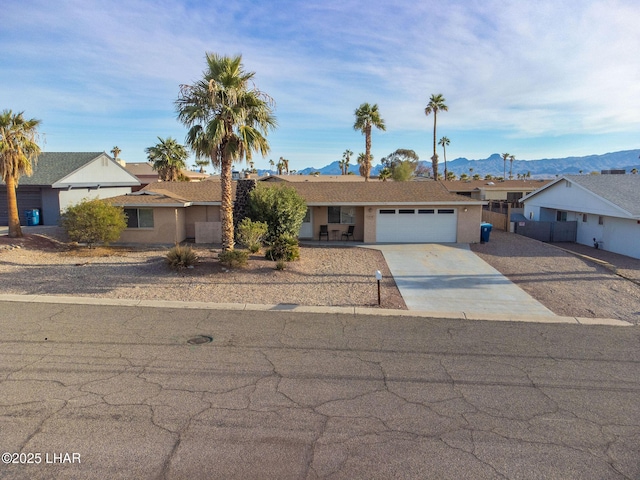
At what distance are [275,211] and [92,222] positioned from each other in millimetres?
8154

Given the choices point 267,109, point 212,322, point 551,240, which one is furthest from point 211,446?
point 551,240

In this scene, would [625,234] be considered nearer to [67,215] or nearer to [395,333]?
[395,333]

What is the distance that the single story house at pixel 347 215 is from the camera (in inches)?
867

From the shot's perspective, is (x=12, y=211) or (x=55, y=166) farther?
(x=55, y=166)

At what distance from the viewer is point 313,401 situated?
6102mm

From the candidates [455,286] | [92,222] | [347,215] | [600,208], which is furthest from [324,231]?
[600,208]

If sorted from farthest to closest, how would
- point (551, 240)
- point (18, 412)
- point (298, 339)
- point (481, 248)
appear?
1. point (551, 240)
2. point (481, 248)
3. point (298, 339)
4. point (18, 412)

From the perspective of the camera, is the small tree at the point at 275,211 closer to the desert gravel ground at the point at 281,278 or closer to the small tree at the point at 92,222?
the desert gravel ground at the point at 281,278

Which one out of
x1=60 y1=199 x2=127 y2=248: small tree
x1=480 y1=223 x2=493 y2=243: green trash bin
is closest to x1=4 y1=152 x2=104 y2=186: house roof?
x1=60 y1=199 x2=127 y2=248: small tree

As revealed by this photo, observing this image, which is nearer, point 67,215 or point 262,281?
point 262,281

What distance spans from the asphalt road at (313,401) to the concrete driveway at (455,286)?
171 cm

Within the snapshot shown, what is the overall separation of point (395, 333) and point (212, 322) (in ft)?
13.9

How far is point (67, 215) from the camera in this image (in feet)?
62.2

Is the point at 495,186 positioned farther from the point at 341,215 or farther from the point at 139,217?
the point at 139,217
